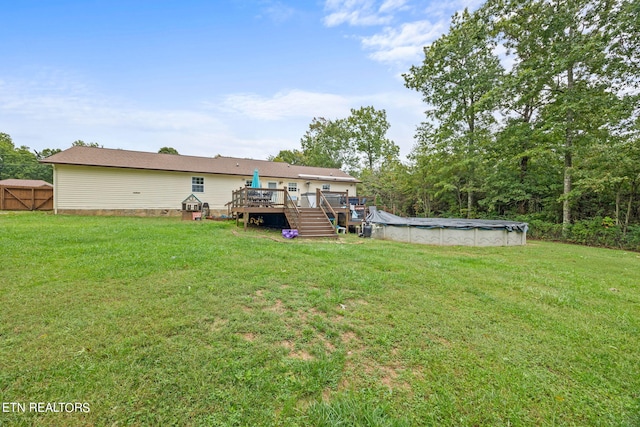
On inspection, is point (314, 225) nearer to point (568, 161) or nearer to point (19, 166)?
point (568, 161)

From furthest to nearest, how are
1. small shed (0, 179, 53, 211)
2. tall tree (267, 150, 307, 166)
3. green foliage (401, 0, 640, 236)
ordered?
Result: tall tree (267, 150, 307, 166) < small shed (0, 179, 53, 211) < green foliage (401, 0, 640, 236)

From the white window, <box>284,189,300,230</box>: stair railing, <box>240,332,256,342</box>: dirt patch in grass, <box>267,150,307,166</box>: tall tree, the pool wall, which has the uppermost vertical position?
<box>267,150,307,166</box>: tall tree

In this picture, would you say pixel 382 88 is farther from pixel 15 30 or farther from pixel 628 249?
pixel 15 30

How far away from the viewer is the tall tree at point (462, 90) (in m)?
15.9

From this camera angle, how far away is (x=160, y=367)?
6.73 ft

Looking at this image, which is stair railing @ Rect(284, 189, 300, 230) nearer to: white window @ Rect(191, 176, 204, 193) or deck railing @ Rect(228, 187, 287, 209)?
deck railing @ Rect(228, 187, 287, 209)

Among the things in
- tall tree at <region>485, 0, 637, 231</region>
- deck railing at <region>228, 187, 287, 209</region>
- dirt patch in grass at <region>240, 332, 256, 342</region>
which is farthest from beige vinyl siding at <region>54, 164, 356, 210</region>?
tall tree at <region>485, 0, 637, 231</region>

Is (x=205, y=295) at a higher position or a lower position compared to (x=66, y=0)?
lower

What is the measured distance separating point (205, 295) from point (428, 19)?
1458cm

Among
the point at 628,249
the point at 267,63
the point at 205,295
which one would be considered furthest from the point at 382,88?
the point at 205,295

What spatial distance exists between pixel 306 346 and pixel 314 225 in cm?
784

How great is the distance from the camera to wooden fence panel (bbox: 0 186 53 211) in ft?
46.3

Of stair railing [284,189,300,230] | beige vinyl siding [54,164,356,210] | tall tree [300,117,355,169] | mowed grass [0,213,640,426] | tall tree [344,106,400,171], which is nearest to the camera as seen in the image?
mowed grass [0,213,640,426]

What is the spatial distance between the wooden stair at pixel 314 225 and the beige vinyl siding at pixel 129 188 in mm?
8444
